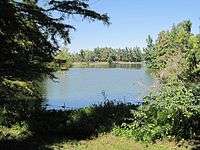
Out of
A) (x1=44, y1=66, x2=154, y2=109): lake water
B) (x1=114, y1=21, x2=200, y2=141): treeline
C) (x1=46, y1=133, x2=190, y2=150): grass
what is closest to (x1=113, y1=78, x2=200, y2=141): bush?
(x1=114, y1=21, x2=200, y2=141): treeline

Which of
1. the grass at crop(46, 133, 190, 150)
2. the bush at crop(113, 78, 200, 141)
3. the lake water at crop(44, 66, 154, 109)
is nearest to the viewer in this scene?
the grass at crop(46, 133, 190, 150)

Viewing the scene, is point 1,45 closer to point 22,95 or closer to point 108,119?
point 22,95

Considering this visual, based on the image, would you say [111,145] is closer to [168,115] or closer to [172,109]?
[168,115]

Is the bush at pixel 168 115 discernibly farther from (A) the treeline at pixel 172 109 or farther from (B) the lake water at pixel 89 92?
(B) the lake water at pixel 89 92

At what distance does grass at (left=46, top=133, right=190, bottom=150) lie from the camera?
15758 mm

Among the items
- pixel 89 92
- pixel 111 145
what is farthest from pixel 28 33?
pixel 89 92

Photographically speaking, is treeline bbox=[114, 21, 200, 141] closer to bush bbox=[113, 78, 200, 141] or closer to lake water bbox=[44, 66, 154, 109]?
bush bbox=[113, 78, 200, 141]

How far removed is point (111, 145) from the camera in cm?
1619

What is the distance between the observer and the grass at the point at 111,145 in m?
15.8

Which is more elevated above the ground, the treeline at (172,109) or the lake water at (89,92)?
the treeline at (172,109)

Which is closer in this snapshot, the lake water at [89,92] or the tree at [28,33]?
the tree at [28,33]

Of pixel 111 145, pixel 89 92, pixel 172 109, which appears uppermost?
pixel 172 109

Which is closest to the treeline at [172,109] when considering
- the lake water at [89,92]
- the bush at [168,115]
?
the bush at [168,115]

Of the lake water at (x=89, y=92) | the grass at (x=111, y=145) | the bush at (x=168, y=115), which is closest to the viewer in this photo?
the grass at (x=111, y=145)
